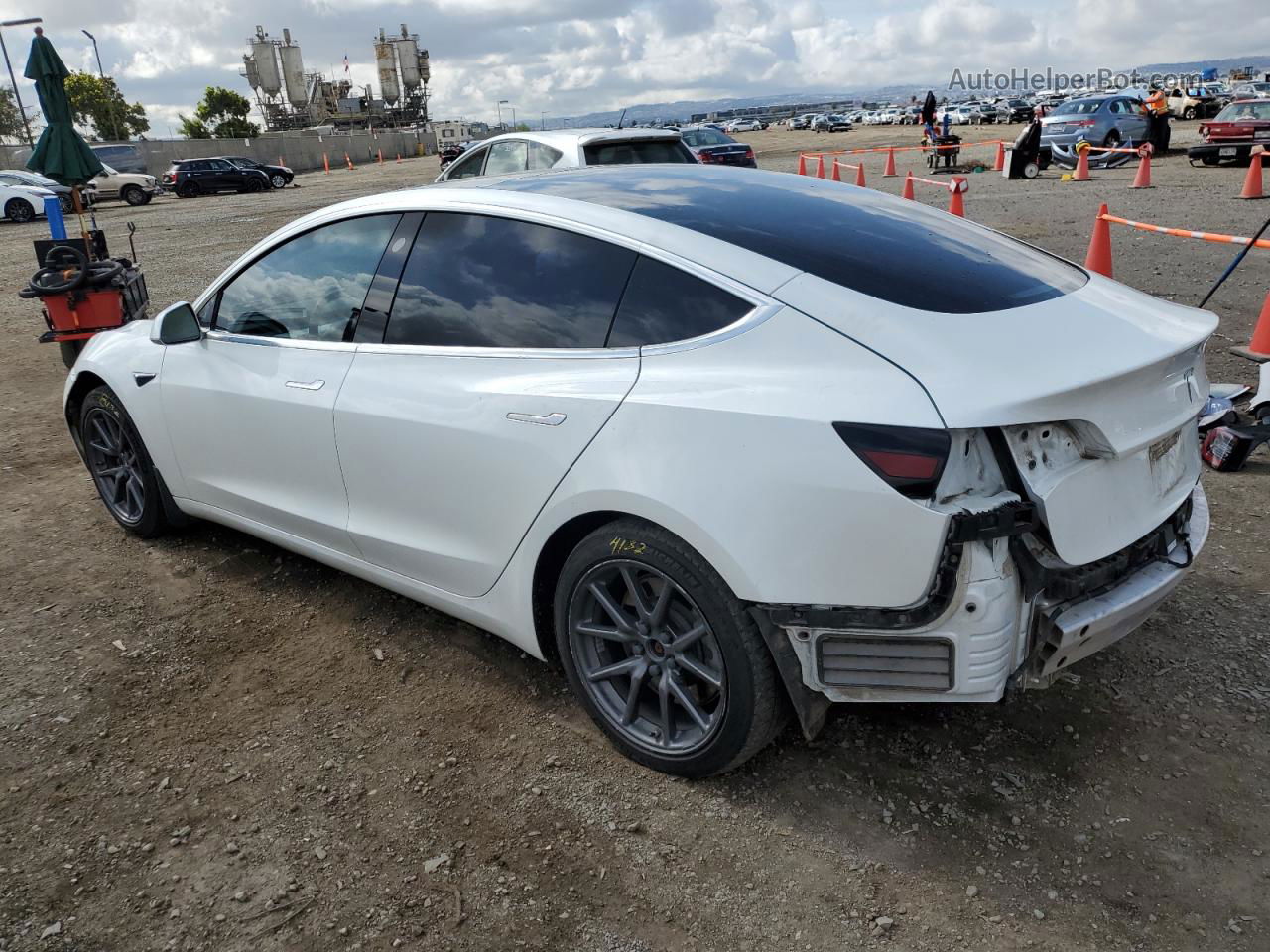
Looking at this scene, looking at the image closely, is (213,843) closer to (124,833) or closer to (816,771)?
(124,833)

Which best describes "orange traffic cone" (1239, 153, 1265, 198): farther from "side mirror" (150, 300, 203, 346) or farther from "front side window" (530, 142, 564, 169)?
"side mirror" (150, 300, 203, 346)

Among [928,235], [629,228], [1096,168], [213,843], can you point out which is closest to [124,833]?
[213,843]

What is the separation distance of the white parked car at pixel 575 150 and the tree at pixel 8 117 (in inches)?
3257

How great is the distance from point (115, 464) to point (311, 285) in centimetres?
187

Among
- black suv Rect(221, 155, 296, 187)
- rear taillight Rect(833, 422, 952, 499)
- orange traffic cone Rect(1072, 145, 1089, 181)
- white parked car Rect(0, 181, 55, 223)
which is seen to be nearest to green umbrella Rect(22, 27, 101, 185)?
rear taillight Rect(833, 422, 952, 499)

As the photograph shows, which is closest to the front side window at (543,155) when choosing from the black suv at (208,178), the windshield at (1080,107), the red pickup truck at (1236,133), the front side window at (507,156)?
the front side window at (507,156)

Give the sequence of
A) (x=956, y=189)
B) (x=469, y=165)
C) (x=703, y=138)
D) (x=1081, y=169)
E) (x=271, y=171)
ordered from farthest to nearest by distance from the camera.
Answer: (x=271, y=171), (x=703, y=138), (x=1081, y=169), (x=469, y=165), (x=956, y=189)

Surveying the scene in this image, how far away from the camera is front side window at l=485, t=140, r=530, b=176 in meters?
11.1

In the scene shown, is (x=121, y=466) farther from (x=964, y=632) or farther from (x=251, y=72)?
(x=251, y=72)

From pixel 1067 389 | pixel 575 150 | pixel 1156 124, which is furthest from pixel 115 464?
pixel 1156 124

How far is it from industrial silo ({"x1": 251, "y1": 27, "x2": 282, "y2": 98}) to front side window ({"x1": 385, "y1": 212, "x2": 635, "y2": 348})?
111 m

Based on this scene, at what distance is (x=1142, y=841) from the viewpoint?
2502 millimetres

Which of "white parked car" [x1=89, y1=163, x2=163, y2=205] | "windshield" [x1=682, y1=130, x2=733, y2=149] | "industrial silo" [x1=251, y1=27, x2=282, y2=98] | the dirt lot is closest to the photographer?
the dirt lot

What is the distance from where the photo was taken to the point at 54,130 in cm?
905
